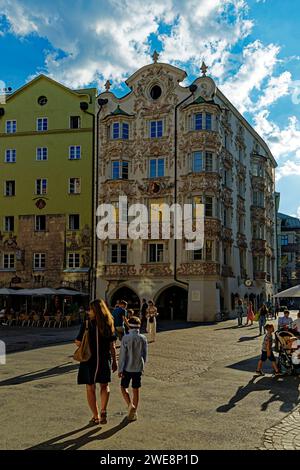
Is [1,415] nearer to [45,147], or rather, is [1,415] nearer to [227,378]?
[227,378]

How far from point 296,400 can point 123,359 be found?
166 inches

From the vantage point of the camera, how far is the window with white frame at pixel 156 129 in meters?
40.5

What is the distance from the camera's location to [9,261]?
42.7 meters

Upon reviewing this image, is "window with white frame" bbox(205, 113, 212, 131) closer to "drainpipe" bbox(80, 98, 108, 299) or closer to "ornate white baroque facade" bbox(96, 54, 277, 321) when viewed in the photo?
"ornate white baroque facade" bbox(96, 54, 277, 321)

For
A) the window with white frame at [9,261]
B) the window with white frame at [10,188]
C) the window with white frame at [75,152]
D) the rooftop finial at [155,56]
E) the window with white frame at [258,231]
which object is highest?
→ the rooftop finial at [155,56]

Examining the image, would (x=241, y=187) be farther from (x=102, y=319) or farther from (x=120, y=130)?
(x=102, y=319)

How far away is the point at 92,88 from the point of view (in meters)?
44.2

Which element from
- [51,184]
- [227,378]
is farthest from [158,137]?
[227,378]

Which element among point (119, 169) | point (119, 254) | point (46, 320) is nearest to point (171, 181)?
point (119, 169)

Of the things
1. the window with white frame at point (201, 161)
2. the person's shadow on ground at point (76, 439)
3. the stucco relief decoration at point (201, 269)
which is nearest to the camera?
the person's shadow on ground at point (76, 439)

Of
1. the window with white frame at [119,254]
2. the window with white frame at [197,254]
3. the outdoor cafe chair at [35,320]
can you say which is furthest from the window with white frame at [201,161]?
the outdoor cafe chair at [35,320]

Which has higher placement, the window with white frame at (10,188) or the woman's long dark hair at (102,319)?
the window with white frame at (10,188)

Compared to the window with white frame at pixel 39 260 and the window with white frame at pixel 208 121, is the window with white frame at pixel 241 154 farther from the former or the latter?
the window with white frame at pixel 39 260

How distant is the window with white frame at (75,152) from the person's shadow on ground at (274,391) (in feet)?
104
